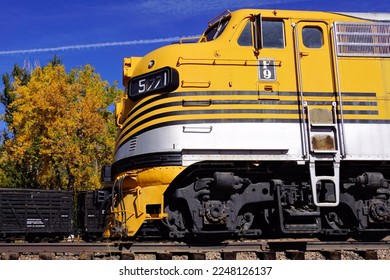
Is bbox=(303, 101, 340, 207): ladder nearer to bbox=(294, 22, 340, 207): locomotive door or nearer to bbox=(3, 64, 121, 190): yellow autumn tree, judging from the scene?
bbox=(294, 22, 340, 207): locomotive door

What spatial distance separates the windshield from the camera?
8.56 metres

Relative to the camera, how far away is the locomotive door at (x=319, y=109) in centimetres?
775

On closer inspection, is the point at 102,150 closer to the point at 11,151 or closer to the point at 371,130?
the point at 11,151

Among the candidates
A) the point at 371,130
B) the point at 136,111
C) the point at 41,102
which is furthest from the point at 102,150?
the point at 371,130

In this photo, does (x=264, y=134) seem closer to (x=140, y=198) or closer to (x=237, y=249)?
(x=237, y=249)

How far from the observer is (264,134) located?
25.3 ft

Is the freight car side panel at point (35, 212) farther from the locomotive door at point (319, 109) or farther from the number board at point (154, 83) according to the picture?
the locomotive door at point (319, 109)

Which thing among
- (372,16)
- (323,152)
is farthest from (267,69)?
(372,16)

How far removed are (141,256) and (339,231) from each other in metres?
3.83

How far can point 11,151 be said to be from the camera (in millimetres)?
28422

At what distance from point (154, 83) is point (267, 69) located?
7.31 ft

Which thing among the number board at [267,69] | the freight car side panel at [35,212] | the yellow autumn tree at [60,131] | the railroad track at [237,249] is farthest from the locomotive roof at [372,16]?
the yellow autumn tree at [60,131]

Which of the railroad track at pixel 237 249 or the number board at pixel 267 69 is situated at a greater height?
the number board at pixel 267 69

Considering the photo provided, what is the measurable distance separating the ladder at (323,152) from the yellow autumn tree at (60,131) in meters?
20.9
